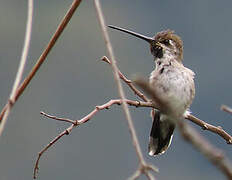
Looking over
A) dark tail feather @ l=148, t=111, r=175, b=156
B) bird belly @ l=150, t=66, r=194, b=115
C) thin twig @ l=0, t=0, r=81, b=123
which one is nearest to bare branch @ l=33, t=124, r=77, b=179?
thin twig @ l=0, t=0, r=81, b=123

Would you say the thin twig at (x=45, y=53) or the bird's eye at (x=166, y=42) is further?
the bird's eye at (x=166, y=42)

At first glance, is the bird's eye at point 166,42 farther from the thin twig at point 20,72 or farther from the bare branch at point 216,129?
the thin twig at point 20,72

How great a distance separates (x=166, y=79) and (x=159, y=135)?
36cm

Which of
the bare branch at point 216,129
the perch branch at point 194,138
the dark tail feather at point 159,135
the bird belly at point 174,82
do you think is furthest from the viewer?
the bird belly at point 174,82

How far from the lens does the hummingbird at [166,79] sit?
94.2 inches

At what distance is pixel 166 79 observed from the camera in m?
2.58

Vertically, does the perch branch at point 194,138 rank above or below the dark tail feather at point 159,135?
above

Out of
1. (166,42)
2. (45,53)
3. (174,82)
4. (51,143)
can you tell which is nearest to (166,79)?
(174,82)

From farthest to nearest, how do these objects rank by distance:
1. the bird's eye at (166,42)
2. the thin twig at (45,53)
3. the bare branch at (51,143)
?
1. the bird's eye at (166,42)
2. the bare branch at (51,143)
3. the thin twig at (45,53)

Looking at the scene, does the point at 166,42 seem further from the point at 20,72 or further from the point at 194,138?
the point at 194,138

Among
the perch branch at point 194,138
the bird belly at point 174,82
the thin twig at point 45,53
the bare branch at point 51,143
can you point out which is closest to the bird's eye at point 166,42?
the bird belly at point 174,82

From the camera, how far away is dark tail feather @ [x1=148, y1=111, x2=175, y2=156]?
7.55ft

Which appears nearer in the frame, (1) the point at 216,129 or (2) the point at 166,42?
(1) the point at 216,129

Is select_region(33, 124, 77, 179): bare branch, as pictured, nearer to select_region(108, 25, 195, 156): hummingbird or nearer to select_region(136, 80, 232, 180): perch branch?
select_region(136, 80, 232, 180): perch branch
